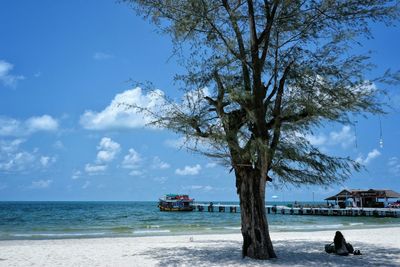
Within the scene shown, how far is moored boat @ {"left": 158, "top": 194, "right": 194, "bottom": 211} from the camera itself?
8069 centimetres

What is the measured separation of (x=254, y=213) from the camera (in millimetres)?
12164

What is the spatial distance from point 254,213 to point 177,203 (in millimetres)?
69798

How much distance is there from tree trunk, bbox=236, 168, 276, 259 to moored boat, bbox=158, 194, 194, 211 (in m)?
68.9

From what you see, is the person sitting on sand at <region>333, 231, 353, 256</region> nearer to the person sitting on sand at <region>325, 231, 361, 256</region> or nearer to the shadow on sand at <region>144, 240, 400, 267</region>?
the person sitting on sand at <region>325, 231, 361, 256</region>

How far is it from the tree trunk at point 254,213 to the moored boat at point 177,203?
68934 millimetres

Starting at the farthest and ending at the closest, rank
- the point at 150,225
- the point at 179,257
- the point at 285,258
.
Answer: the point at 150,225 → the point at 179,257 → the point at 285,258

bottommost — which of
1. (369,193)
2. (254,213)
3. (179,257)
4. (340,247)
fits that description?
(179,257)

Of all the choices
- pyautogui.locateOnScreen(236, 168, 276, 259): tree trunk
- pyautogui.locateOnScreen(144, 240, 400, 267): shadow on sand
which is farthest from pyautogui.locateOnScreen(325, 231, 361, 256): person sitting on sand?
pyautogui.locateOnScreen(236, 168, 276, 259): tree trunk

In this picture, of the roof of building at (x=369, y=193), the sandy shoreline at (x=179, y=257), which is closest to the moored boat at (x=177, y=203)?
the roof of building at (x=369, y=193)

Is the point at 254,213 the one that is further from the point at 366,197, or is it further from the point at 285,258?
the point at 366,197

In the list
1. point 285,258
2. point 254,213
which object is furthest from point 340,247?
point 254,213

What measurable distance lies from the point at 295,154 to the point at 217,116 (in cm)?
253

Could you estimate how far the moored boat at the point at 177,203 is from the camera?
80688 mm

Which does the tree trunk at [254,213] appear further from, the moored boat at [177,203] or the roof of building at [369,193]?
the moored boat at [177,203]
